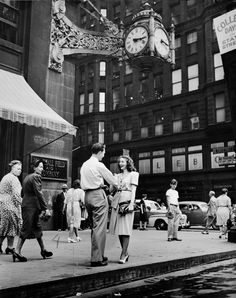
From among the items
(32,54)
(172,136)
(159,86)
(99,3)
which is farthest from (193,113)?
(32,54)

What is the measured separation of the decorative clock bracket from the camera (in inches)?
561

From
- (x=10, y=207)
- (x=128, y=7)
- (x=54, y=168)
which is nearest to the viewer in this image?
(x=10, y=207)

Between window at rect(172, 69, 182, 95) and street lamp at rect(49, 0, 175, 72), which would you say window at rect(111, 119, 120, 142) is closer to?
window at rect(172, 69, 182, 95)

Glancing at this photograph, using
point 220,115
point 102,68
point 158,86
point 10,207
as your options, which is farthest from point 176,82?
point 10,207

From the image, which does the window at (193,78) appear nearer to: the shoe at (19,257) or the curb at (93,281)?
the curb at (93,281)

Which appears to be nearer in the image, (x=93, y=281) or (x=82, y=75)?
(x=93, y=281)

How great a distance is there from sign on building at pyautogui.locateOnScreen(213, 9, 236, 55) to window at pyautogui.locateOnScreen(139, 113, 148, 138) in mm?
28941

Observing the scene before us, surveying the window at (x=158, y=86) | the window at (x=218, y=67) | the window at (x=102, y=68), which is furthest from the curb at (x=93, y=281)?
the window at (x=102, y=68)

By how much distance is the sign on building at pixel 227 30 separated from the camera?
996 centimetres

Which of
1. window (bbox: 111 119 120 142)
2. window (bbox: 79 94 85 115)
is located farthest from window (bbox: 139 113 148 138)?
window (bbox: 79 94 85 115)

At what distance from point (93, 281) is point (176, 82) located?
33.8 m

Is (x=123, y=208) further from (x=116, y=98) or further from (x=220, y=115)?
(x=116, y=98)

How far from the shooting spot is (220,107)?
1302 inches

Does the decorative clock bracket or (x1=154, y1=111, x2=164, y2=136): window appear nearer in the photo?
the decorative clock bracket
